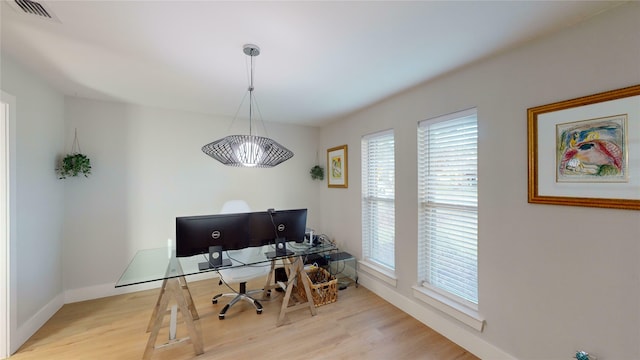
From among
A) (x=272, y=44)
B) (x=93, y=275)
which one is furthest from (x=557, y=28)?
(x=93, y=275)

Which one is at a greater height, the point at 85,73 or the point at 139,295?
the point at 85,73

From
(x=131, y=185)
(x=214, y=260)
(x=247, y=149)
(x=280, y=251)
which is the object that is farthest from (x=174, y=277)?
(x=131, y=185)

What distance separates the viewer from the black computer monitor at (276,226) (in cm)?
245

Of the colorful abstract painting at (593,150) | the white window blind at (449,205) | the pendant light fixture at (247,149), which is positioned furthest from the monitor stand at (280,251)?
the colorful abstract painting at (593,150)

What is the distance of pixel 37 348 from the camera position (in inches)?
82.6

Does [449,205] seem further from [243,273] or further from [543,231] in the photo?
[243,273]

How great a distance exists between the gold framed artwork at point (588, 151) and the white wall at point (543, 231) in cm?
6

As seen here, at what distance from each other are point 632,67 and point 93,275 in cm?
501

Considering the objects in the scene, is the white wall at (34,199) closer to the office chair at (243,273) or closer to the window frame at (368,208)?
the office chair at (243,273)

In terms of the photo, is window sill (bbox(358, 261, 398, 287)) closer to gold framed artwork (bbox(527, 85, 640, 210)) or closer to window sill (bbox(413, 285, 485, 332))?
window sill (bbox(413, 285, 485, 332))

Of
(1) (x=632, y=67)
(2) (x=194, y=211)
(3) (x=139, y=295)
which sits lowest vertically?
(3) (x=139, y=295)

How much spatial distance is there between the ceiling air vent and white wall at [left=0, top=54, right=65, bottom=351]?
93 centimetres

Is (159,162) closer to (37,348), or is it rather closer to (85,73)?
(85,73)

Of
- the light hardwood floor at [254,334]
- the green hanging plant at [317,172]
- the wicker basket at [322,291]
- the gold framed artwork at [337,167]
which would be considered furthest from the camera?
the green hanging plant at [317,172]
